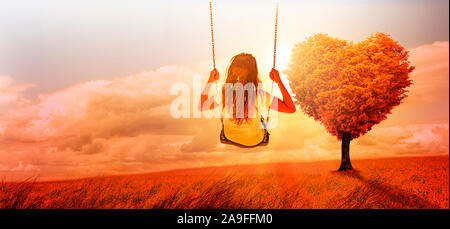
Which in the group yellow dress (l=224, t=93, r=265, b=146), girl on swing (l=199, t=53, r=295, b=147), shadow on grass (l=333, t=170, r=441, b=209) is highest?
girl on swing (l=199, t=53, r=295, b=147)

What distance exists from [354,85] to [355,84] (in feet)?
0.12

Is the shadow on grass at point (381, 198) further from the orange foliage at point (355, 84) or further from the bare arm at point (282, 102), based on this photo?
the bare arm at point (282, 102)

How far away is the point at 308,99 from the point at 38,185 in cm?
587

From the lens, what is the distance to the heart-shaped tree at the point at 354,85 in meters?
6.61

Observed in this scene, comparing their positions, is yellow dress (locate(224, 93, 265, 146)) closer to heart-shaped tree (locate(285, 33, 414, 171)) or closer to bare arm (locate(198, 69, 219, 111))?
bare arm (locate(198, 69, 219, 111))

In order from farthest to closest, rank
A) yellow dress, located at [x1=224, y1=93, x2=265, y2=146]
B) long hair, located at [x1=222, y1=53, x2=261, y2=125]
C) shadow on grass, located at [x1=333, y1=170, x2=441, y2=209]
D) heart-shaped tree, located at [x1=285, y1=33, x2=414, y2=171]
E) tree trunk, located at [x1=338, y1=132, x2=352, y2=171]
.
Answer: heart-shaped tree, located at [x1=285, y1=33, x2=414, y2=171] → tree trunk, located at [x1=338, y1=132, x2=352, y2=171] → shadow on grass, located at [x1=333, y1=170, x2=441, y2=209] → long hair, located at [x1=222, y1=53, x2=261, y2=125] → yellow dress, located at [x1=224, y1=93, x2=265, y2=146]

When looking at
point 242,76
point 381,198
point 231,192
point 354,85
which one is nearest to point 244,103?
point 242,76

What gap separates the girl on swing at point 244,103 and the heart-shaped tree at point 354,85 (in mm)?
2091

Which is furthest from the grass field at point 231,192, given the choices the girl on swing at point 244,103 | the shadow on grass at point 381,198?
the girl on swing at point 244,103

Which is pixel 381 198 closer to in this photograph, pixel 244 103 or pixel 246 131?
pixel 246 131

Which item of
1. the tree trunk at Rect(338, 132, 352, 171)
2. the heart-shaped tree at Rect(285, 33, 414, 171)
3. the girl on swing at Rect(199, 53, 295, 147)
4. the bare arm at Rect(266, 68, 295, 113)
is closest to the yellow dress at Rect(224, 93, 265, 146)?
the girl on swing at Rect(199, 53, 295, 147)

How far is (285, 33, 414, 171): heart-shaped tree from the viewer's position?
6613 millimetres

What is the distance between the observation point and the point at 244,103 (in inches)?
198
